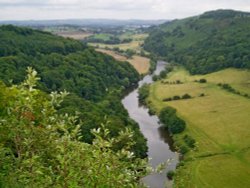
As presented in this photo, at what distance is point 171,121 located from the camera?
274ft

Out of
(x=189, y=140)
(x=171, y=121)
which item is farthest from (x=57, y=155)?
(x=171, y=121)

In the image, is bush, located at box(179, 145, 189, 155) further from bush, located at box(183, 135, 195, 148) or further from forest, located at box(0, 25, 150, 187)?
forest, located at box(0, 25, 150, 187)

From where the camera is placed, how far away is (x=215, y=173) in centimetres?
6097

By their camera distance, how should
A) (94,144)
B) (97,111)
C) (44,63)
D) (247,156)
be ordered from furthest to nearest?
1. (44,63)
2. (97,111)
3. (247,156)
4. (94,144)

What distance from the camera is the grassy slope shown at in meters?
59.7

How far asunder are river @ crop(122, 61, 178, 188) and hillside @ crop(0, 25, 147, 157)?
4.00 meters

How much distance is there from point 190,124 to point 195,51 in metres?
109

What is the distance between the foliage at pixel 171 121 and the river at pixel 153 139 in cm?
168

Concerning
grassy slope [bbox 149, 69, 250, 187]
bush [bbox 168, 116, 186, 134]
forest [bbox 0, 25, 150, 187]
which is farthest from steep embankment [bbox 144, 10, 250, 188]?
forest [bbox 0, 25, 150, 187]

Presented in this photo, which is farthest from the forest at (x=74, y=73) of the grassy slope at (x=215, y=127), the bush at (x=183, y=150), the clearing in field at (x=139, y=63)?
the clearing in field at (x=139, y=63)

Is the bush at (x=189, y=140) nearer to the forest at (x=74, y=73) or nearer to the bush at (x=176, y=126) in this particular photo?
the bush at (x=176, y=126)

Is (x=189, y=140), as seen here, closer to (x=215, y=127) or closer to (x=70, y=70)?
(x=215, y=127)

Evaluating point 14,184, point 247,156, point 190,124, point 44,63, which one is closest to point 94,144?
point 14,184

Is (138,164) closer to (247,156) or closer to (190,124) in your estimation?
(247,156)
